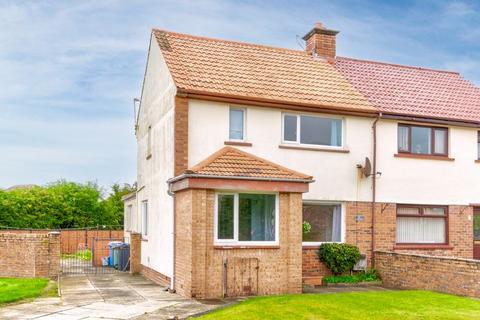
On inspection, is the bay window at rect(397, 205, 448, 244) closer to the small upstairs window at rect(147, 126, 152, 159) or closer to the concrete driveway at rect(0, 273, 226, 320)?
the concrete driveway at rect(0, 273, 226, 320)

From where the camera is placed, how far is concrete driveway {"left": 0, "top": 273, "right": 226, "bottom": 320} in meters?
12.7

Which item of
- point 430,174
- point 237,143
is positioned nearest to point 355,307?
point 237,143

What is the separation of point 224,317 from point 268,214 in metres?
4.60

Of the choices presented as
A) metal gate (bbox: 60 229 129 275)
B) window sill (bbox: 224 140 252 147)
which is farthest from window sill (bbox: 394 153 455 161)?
metal gate (bbox: 60 229 129 275)

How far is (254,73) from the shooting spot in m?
20.0

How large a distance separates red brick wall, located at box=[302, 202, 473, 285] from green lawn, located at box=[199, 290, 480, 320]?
2.99 metres

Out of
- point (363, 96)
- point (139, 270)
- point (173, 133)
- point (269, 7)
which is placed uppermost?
point (269, 7)

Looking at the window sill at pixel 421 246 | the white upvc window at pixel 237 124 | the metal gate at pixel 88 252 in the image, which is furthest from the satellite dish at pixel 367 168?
the metal gate at pixel 88 252

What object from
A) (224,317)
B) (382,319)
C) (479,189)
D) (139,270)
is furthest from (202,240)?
(479,189)

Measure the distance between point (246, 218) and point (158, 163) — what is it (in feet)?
16.3

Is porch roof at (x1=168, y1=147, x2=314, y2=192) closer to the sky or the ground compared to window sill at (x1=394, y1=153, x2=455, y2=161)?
closer to the ground

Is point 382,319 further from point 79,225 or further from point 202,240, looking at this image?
point 79,225

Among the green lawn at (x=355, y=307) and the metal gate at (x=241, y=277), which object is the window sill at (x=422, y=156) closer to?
the green lawn at (x=355, y=307)

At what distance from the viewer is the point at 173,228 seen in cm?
1694
